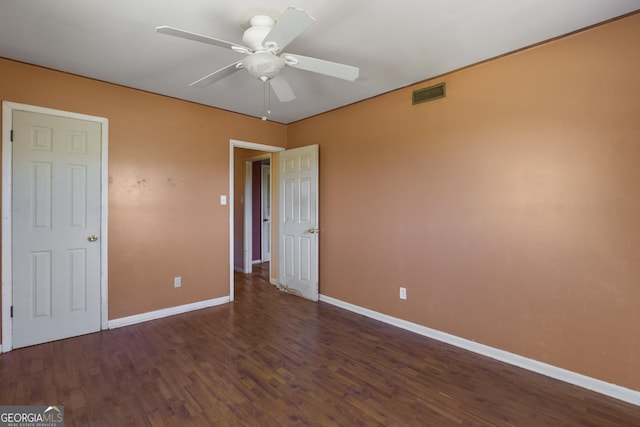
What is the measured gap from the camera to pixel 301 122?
4441 millimetres

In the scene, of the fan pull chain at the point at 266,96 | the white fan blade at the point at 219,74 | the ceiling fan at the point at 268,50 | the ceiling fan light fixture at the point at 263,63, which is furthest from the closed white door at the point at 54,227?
the ceiling fan light fixture at the point at 263,63

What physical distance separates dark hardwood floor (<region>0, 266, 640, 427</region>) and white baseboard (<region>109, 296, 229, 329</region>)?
0.15 metres

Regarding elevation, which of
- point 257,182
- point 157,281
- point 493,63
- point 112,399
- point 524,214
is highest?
point 493,63

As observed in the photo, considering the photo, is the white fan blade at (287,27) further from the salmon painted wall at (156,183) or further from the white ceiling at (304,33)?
the salmon painted wall at (156,183)

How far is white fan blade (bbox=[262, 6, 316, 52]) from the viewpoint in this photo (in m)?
1.47

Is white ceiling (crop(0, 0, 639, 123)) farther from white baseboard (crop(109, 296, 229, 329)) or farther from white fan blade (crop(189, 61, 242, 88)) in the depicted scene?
white baseboard (crop(109, 296, 229, 329))

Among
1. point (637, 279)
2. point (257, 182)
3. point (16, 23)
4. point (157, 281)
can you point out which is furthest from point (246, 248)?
point (637, 279)

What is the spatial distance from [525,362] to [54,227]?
4.25 meters

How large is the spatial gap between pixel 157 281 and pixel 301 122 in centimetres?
282

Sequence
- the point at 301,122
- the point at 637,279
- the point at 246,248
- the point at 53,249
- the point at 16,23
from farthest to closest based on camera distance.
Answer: the point at 246,248 < the point at 301,122 < the point at 53,249 < the point at 16,23 < the point at 637,279

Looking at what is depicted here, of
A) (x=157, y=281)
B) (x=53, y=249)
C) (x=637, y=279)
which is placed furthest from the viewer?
(x=157, y=281)

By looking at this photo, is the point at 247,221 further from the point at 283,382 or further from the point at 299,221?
the point at 283,382

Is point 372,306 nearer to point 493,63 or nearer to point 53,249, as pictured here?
point 493,63

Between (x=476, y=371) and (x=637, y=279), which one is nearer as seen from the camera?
(x=637, y=279)
